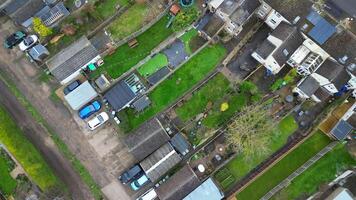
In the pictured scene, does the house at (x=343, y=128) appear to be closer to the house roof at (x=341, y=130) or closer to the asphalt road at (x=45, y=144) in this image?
the house roof at (x=341, y=130)

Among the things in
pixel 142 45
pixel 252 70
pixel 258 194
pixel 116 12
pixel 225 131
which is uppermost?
pixel 116 12

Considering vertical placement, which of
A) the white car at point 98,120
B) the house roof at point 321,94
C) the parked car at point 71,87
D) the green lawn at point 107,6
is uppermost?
the green lawn at point 107,6

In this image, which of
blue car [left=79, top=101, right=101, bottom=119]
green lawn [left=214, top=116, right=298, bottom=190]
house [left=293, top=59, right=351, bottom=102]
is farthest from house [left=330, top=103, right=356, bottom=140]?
blue car [left=79, top=101, right=101, bottom=119]

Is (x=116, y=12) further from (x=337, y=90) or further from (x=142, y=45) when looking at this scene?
(x=337, y=90)

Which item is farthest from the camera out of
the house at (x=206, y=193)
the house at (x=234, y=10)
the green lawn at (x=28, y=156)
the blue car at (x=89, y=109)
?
the blue car at (x=89, y=109)

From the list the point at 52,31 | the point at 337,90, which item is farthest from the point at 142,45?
the point at 337,90

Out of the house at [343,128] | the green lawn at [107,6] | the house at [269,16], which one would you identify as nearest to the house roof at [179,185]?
the house at [343,128]
